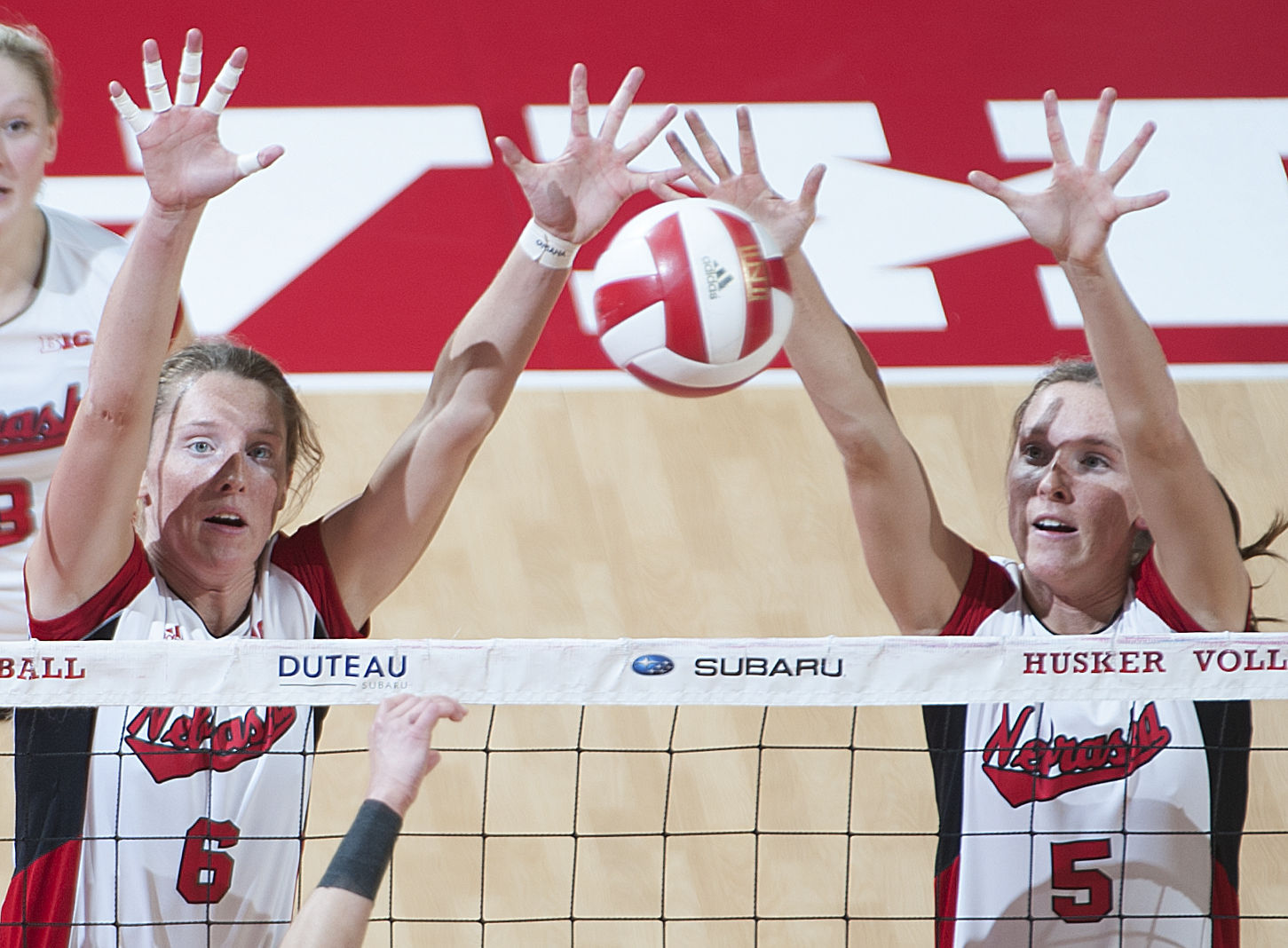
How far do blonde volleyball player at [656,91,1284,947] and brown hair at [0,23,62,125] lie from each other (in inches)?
130

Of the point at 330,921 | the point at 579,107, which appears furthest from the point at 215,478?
the point at 579,107

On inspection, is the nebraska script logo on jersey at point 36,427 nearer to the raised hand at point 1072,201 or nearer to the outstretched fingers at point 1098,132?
the raised hand at point 1072,201

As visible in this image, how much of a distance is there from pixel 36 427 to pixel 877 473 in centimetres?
340

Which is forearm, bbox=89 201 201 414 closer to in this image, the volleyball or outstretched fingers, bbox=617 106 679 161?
the volleyball

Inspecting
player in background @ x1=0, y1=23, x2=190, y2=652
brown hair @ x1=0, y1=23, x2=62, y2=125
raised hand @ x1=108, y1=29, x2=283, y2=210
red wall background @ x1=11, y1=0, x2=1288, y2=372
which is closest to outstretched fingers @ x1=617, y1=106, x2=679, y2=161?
raised hand @ x1=108, y1=29, x2=283, y2=210

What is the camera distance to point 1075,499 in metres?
3.40

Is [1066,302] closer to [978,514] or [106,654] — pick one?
[978,514]

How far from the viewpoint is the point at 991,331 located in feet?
22.2

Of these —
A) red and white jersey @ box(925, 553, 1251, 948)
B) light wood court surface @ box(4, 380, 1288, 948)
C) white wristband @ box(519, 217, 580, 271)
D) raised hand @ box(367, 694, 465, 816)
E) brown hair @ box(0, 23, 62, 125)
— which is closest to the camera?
raised hand @ box(367, 694, 465, 816)

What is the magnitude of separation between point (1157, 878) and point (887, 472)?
1.04m

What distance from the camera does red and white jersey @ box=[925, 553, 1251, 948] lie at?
3.22m

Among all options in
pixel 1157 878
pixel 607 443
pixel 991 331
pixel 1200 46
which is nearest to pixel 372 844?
pixel 1157 878

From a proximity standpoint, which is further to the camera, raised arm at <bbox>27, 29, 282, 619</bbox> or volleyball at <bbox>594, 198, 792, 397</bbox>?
volleyball at <bbox>594, 198, 792, 397</bbox>

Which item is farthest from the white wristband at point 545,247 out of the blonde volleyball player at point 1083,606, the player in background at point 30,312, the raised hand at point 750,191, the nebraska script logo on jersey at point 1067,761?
the player in background at point 30,312
